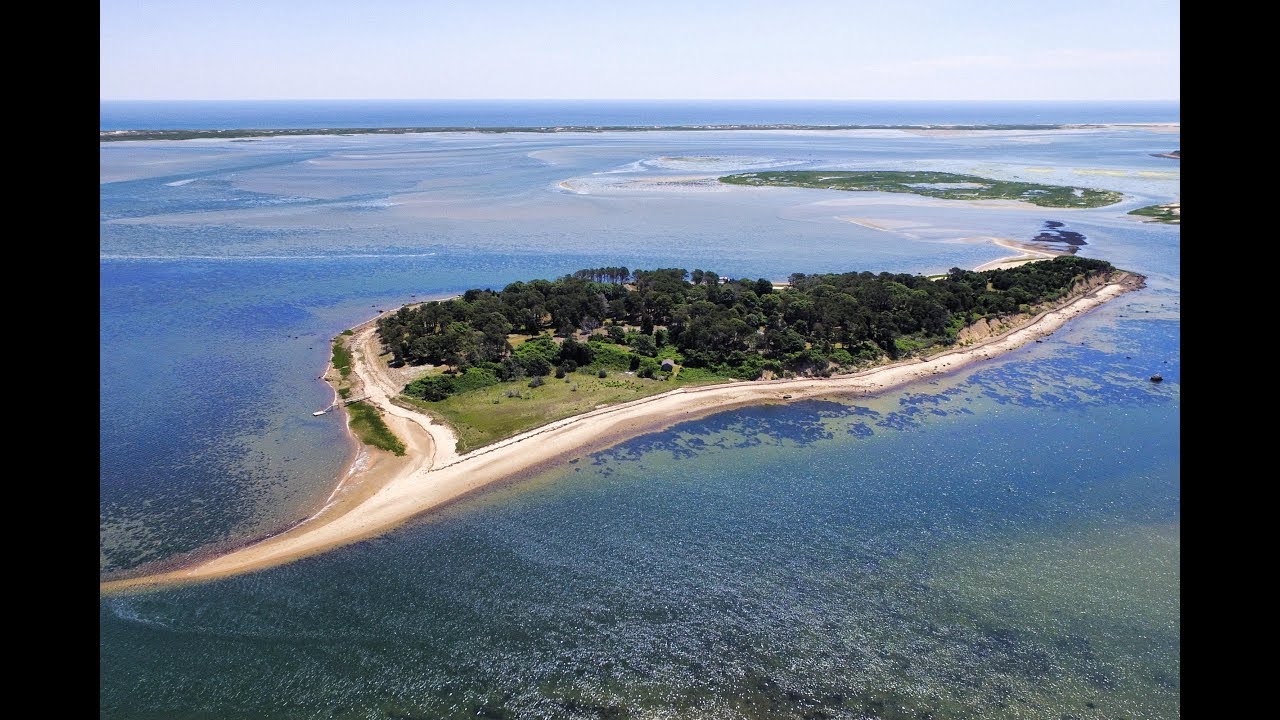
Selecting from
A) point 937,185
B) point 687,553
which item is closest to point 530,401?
point 687,553

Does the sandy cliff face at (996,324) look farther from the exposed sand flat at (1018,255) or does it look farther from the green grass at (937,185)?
the green grass at (937,185)

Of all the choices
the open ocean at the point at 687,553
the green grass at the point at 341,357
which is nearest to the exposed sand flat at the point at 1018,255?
the open ocean at the point at 687,553

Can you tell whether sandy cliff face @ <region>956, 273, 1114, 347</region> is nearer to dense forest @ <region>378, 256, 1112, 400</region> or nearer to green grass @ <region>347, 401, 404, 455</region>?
dense forest @ <region>378, 256, 1112, 400</region>

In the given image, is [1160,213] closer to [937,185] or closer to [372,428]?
[937,185]

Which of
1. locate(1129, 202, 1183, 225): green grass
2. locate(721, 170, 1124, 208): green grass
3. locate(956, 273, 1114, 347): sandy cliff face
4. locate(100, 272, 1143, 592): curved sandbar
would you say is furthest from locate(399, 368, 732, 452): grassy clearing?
locate(721, 170, 1124, 208): green grass

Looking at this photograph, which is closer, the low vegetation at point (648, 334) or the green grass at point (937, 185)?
the low vegetation at point (648, 334)
